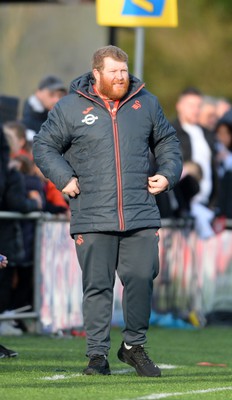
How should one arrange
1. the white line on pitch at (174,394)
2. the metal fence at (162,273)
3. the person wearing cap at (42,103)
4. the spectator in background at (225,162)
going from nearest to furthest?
the white line on pitch at (174,394), the metal fence at (162,273), the person wearing cap at (42,103), the spectator in background at (225,162)

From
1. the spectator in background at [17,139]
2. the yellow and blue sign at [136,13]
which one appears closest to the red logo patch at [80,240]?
the spectator in background at [17,139]

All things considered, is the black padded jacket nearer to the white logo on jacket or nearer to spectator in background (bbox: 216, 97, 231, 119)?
the white logo on jacket

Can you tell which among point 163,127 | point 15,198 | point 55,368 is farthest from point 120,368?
point 15,198

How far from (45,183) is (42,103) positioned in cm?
120

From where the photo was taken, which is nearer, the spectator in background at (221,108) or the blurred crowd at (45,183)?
the blurred crowd at (45,183)

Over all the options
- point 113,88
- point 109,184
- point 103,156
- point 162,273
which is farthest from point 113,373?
point 162,273

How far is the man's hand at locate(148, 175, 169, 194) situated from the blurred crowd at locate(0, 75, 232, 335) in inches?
132

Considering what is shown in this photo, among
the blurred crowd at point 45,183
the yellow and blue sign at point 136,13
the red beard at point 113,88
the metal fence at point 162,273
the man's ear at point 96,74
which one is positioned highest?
the yellow and blue sign at point 136,13

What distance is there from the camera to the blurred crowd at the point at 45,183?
13547mm

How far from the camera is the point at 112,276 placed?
10.2 meters

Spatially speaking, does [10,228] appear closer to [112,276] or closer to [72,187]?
[112,276]

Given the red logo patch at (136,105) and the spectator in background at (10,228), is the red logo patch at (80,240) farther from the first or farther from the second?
the spectator in background at (10,228)

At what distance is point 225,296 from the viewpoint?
55.4 ft

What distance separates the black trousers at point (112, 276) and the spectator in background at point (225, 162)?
792 cm
